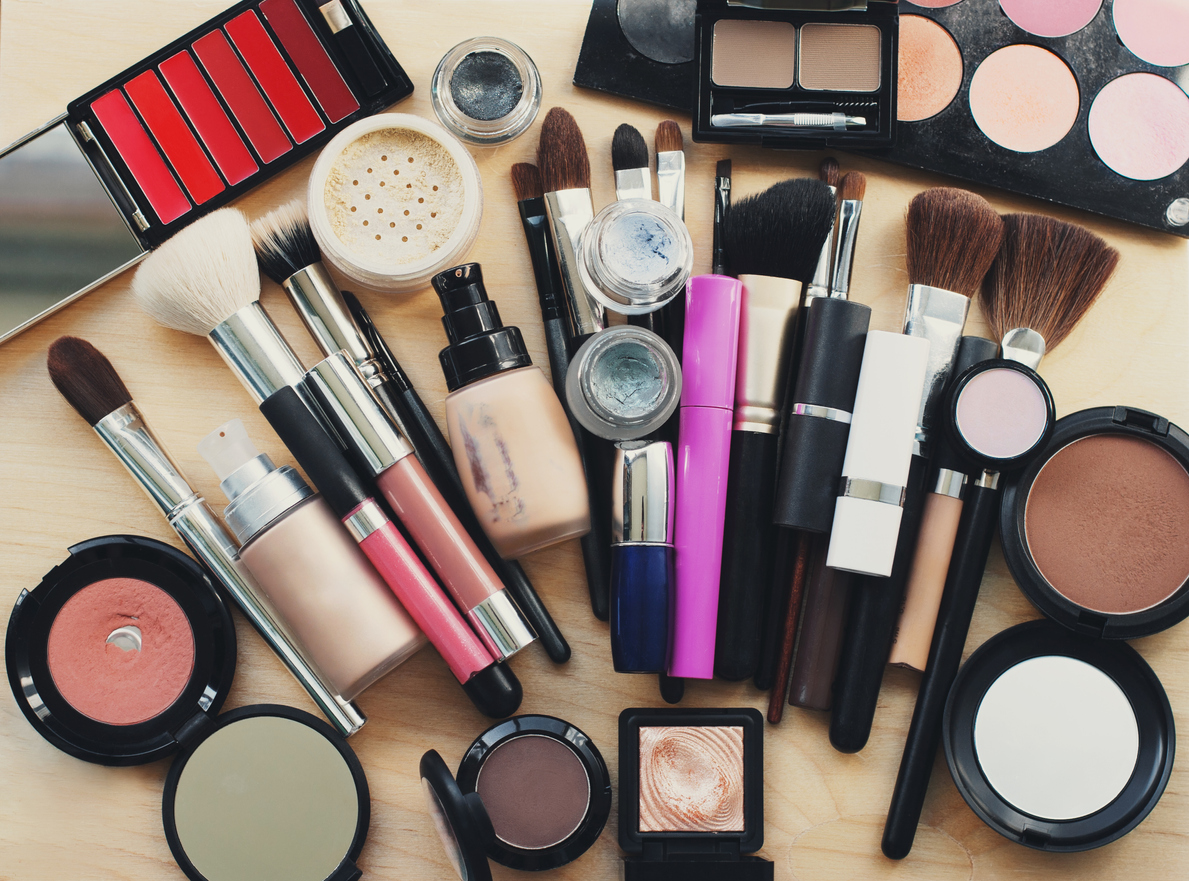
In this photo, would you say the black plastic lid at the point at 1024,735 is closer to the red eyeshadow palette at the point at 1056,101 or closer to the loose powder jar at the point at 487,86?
the red eyeshadow palette at the point at 1056,101

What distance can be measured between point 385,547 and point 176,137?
586 millimetres

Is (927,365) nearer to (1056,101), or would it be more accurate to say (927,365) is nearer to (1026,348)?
(1026,348)

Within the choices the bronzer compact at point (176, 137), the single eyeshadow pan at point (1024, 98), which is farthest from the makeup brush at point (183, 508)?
the single eyeshadow pan at point (1024, 98)

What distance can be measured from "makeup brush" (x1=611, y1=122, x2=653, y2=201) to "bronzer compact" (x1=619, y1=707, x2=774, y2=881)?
628 millimetres

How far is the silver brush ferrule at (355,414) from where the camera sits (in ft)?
3.03

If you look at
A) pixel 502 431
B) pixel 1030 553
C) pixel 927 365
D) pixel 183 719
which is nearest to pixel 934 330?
pixel 927 365

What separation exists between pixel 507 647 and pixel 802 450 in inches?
15.5


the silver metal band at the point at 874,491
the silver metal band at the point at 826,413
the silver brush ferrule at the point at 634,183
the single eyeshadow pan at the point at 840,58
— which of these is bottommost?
the silver metal band at the point at 874,491

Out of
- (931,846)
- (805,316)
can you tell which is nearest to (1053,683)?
(931,846)

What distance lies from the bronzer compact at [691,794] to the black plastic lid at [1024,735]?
0.24 m

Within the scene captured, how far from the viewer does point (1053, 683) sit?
989 mm

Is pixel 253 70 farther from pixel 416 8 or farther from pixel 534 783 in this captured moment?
pixel 534 783

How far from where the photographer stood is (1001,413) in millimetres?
954

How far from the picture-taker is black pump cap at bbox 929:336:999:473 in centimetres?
97
